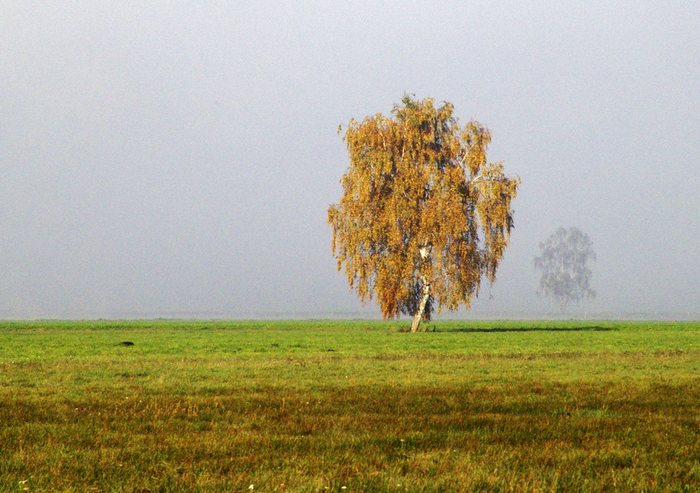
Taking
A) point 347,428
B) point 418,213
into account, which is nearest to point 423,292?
point 418,213

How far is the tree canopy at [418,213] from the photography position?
5500 cm

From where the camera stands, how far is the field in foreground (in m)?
8.91

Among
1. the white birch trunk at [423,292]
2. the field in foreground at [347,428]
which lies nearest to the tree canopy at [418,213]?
the white birch trunk at [423,292]

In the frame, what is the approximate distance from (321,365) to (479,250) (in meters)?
32.1

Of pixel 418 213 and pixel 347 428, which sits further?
pixel 418 213

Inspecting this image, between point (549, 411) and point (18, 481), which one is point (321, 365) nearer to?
point (549, 411)

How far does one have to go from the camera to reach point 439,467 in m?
9.48

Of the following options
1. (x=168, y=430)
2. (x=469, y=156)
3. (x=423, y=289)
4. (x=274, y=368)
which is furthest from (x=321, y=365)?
(x=469, y=156)

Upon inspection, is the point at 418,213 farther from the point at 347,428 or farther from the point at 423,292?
the point at 347,428

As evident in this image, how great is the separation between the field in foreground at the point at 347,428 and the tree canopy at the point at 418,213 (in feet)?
96.1

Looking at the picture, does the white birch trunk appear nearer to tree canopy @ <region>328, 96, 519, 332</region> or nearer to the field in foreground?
tree canopy @ <region>328, 96, 519, 332</region>

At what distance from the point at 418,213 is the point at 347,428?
145 feet

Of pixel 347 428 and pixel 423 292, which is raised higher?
pixel 423 292

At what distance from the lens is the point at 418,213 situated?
55.9m
